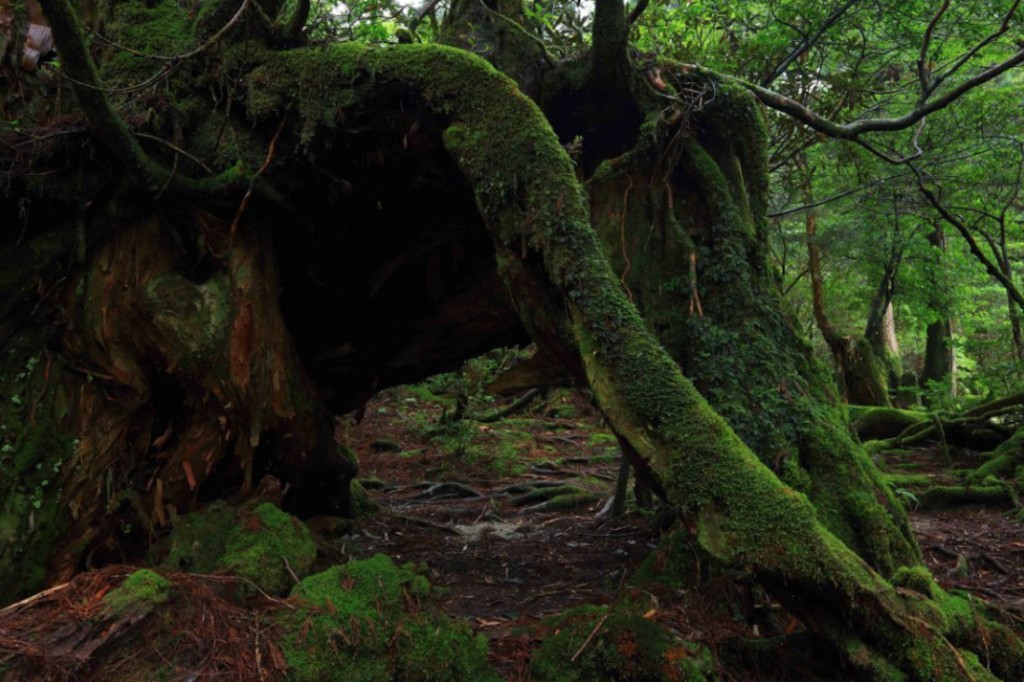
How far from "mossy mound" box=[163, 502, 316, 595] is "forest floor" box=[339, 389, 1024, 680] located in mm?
1216

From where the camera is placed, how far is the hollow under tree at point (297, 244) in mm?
A: 4066

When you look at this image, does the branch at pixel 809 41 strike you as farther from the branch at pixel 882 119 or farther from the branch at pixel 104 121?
the branch at pixel 104 121

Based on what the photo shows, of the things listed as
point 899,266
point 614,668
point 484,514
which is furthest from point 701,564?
point 899,266

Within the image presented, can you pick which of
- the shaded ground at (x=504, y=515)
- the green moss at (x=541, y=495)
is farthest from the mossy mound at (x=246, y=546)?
the green moss at (x=541, y=495)

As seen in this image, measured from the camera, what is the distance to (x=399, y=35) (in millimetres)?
5859

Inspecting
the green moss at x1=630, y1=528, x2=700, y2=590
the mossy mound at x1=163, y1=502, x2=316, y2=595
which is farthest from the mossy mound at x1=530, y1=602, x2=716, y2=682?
the mossy mound at x1=163, y1=502, x2=316, y2=595

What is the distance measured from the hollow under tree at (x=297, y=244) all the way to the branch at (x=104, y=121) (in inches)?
0.6

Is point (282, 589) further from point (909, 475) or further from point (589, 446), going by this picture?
point (589, 446)

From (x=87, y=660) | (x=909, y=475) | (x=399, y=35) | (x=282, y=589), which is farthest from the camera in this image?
(x=909, y=475)

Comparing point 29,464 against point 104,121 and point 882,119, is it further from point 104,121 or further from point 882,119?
point 882,119

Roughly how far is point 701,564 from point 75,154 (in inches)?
199

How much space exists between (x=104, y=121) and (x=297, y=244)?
191 centimetres

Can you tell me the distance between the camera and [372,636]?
3.28m

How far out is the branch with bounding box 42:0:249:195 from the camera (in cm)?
369
